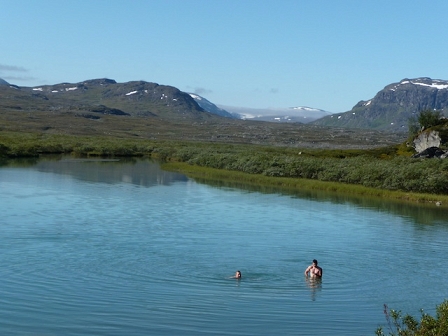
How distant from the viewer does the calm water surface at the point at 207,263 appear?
2344 cm

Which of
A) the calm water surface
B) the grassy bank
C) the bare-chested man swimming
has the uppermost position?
the grassy bank

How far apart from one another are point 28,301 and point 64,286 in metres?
2.55

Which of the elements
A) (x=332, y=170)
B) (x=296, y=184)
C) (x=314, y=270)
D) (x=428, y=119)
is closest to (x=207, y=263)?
(x=314, y=270)

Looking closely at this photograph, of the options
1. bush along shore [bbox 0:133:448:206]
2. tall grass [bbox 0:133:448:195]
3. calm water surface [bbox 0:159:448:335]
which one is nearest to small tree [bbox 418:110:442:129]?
tall grass [bbox 0:133:448:195]

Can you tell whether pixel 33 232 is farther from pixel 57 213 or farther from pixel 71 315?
pixel 71 315

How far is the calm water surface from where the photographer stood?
23.4 metres

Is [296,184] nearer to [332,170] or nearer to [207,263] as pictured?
[332,170]

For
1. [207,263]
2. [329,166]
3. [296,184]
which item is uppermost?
[329,166]

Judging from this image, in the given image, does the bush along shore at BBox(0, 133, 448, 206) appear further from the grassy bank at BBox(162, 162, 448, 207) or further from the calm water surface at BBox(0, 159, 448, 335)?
the calm water surface at BBox(0, 159, 448, 335)

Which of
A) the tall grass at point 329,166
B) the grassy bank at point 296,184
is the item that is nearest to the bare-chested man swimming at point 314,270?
the grassy bank at point 296,184

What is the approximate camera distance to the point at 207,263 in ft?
108

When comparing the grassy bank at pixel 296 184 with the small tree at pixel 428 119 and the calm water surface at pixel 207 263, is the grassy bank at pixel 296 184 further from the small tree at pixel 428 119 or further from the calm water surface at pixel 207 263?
the small tree at pixel 428 119

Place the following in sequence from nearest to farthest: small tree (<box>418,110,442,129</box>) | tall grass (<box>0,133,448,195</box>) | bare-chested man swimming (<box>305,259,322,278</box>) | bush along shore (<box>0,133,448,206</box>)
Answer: bare-chested man swimming (<box>305,259,322,278</box>), bush along shore (<box>0,133,448,206</box>), tall grass (<box>0,133,448,195</box>), small tree (<box>418,110,442,129</box>)

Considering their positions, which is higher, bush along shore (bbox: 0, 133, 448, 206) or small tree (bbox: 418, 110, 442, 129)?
small tree (bbox: 418, 110, 442, 129)
